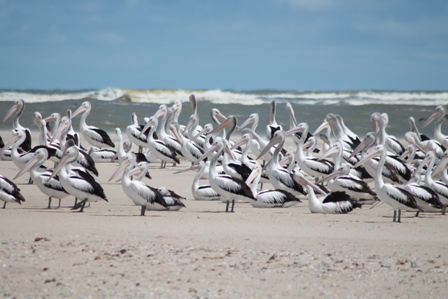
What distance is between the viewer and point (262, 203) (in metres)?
10.3

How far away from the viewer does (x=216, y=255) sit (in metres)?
6.55

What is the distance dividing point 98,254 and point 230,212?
350cm

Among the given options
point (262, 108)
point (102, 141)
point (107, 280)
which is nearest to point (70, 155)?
point (107, 280)

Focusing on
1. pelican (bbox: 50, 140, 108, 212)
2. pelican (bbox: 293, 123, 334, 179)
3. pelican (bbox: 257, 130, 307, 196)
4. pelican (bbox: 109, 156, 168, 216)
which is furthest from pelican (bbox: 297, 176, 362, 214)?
pelican (bbox: 50, 140, 108, 212)

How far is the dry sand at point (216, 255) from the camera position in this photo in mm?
5613

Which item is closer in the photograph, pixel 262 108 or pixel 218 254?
pixel 218 254

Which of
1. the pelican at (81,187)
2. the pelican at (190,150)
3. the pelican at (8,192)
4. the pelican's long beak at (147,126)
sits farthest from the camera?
the pelican's long beak at (147,126)

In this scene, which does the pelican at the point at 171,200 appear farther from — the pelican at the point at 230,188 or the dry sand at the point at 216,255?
the pelican at the point at 230,188

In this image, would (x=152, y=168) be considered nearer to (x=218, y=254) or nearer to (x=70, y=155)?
(x=70, y=155)

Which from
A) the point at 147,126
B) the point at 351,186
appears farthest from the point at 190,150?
the point at 351,186

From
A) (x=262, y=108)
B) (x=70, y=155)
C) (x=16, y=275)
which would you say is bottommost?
(x=16, y=275)

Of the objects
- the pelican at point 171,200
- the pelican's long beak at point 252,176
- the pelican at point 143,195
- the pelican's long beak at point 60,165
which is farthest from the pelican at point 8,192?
the pelican's long beak at point 252,176

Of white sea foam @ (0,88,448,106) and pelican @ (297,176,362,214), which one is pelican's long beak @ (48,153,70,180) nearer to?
pelican @ (297,176,362,214)

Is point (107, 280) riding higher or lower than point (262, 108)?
lower
